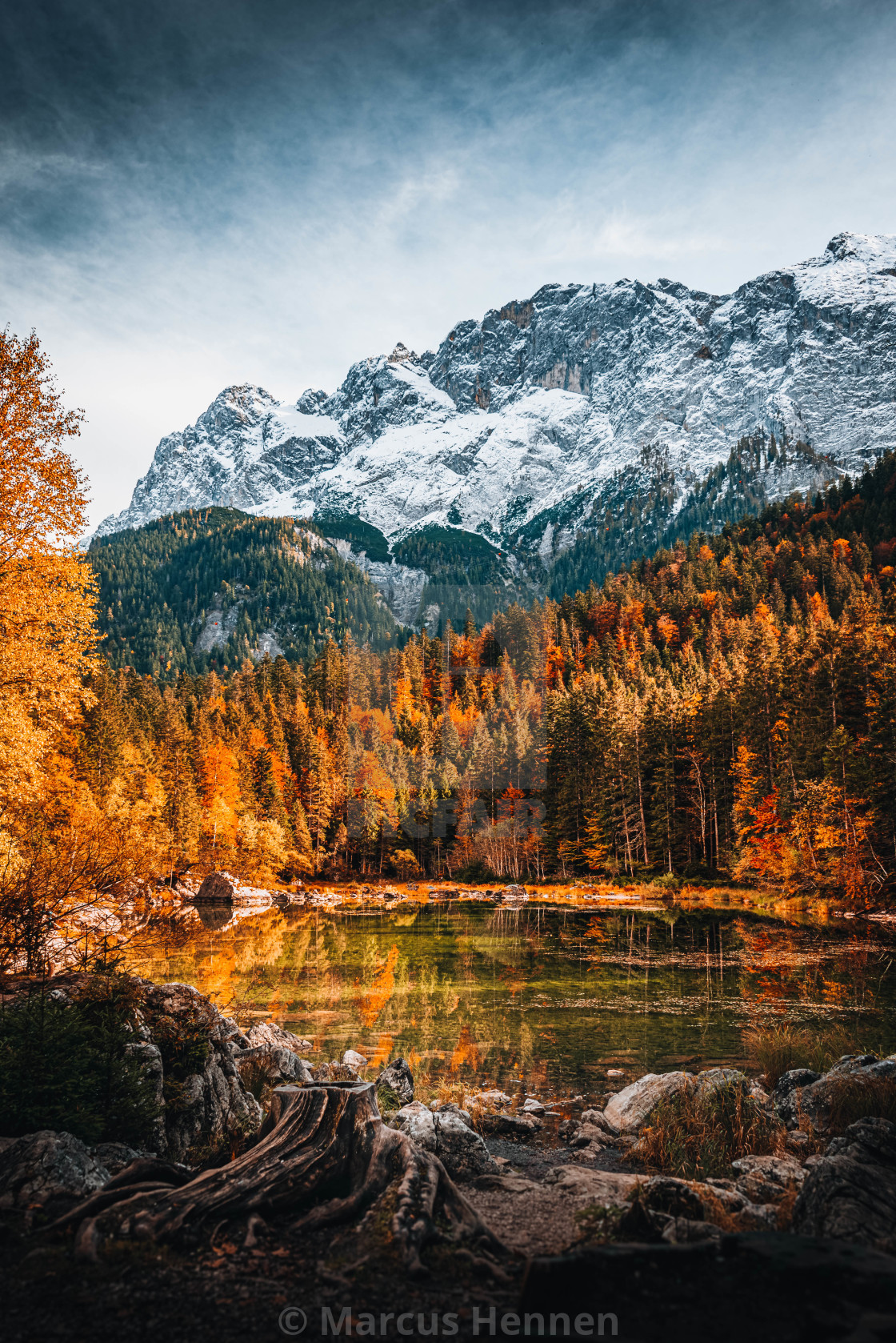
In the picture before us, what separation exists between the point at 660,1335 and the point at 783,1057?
12.6 m

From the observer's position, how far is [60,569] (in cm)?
1591

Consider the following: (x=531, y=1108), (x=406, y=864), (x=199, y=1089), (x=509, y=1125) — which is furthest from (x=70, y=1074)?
(x=406, y=864)

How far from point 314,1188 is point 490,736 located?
2864 inches

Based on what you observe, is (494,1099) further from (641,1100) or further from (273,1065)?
(273,1065)

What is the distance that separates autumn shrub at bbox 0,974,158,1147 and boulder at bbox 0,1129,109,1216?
0.55 m

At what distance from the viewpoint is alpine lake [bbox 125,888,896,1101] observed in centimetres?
1639

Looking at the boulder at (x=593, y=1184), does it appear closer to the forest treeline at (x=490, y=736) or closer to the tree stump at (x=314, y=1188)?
the tree stump at (x=314, y=1188)

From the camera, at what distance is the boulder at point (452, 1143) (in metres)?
9.51

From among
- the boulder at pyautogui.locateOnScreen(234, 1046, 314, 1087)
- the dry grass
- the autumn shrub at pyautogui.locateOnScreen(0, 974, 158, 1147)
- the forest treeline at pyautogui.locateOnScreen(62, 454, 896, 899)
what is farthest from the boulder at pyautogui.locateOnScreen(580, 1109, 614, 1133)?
the forest treeline at pyautogui.locateOnScreen(62, 454, 896, 899)

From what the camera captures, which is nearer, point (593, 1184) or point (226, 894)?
point (593, 1184)

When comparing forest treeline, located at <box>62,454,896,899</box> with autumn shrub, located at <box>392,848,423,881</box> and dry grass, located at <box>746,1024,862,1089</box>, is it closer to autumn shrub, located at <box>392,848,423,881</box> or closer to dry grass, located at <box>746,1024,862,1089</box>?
autumn shrub, located at <box>392,848,423,881</box>

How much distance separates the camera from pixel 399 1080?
13508mm

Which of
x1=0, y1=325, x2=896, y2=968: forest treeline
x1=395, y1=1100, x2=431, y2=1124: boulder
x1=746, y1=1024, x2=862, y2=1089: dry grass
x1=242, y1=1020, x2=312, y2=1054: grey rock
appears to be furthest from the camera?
x1=0, y1=325, x2=896, y2=968: forest treeline

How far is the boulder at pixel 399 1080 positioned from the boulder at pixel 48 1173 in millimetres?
7207
